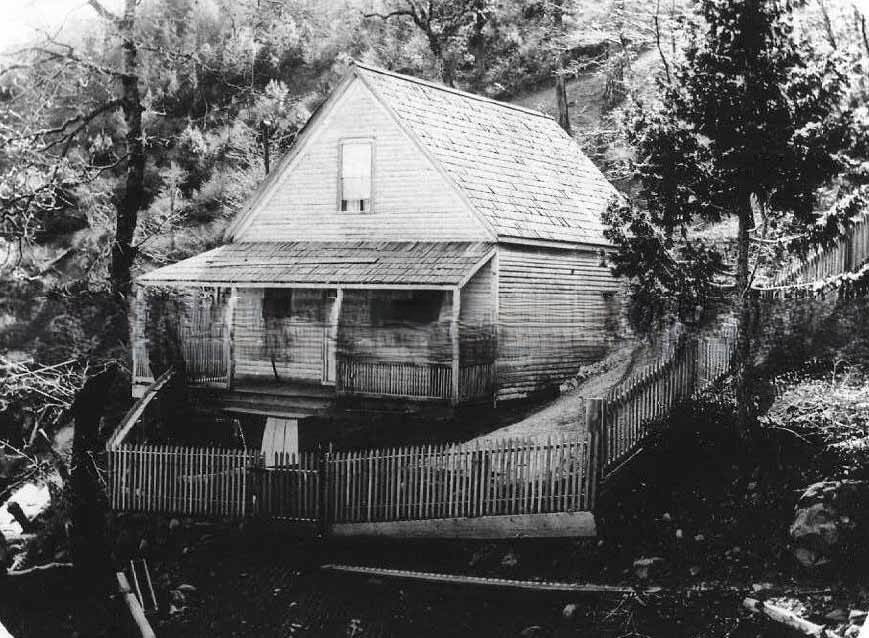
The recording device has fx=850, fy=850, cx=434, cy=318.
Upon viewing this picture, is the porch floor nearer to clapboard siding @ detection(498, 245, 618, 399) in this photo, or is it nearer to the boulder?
clapboard siding @ detection(498, 245, 618, 399)

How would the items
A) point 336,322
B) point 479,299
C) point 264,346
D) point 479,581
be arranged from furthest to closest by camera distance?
point 264,346, point 336,322, point 479,299, point 479,581

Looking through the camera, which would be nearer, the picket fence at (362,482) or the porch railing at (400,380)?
the picket fence at (362,482)

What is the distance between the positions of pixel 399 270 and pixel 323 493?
174 inches

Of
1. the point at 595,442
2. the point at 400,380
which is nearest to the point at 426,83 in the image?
the point at 400,380

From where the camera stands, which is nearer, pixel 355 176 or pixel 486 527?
pixel 486 527

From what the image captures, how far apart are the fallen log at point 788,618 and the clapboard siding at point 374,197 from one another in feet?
30.1

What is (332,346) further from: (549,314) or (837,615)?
(837,615)

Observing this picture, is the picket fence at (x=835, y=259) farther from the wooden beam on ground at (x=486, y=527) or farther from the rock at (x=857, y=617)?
the wooden beam on ground at (x=486, y=527)

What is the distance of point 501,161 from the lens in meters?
16.3

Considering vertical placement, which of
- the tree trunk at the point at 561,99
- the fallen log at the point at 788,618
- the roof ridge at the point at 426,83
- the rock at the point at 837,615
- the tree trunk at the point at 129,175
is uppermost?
the tree trunk at the point at 561,99

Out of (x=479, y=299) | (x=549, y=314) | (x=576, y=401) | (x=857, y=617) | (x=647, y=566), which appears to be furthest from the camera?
(x=549, y=314)

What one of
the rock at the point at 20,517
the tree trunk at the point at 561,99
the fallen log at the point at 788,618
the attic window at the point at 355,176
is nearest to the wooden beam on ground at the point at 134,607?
the rock at the point at 20,517

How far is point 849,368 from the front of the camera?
686 cm

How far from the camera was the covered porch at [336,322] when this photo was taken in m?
13.6
